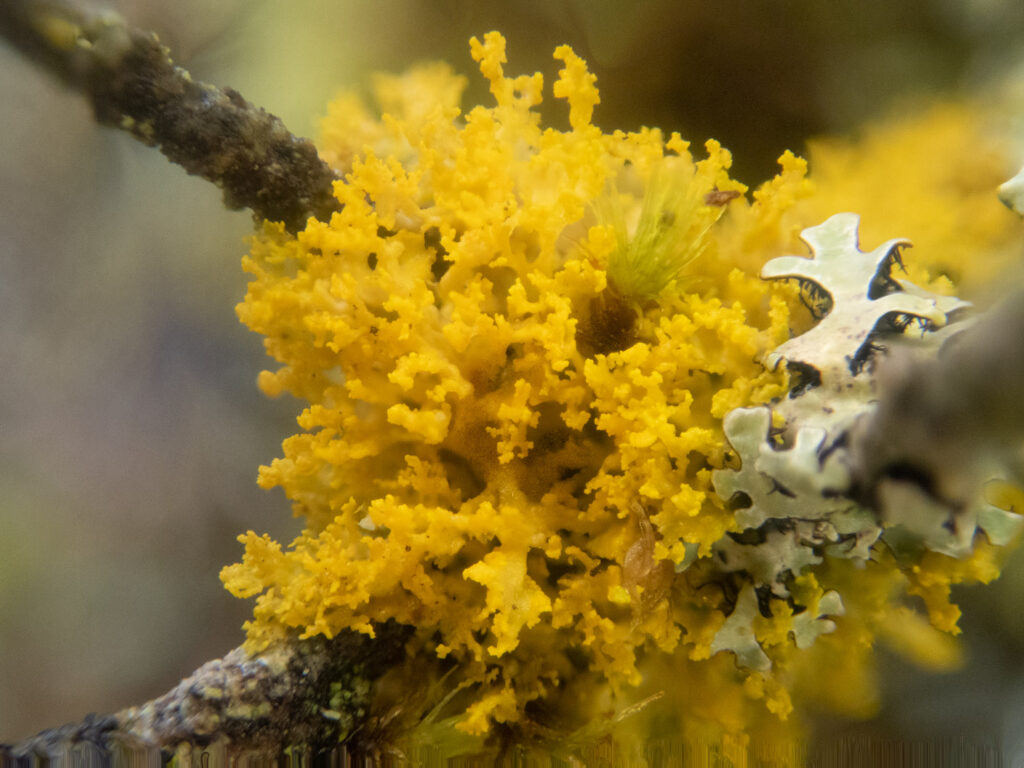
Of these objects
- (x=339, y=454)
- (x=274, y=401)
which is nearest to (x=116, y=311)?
(x=274, y=401)

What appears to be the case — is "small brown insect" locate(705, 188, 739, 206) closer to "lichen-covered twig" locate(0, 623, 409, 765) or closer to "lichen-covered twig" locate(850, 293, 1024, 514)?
"lichen-covered twig" locate(850, 293, 1024, 514)

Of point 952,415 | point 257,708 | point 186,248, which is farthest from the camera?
point 186,248

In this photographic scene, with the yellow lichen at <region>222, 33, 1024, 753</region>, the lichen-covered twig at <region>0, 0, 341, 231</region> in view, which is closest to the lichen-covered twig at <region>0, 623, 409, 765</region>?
the yellow lichen at <region>222, 33, 1024, 753</region>

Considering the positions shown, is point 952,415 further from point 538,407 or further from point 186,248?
point 186,248

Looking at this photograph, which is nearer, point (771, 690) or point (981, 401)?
point (981, 401)

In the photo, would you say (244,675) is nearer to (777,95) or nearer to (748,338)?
(748,338)

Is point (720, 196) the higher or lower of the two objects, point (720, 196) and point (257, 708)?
the higher

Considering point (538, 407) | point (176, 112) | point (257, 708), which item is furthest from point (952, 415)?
point (176, 112)
